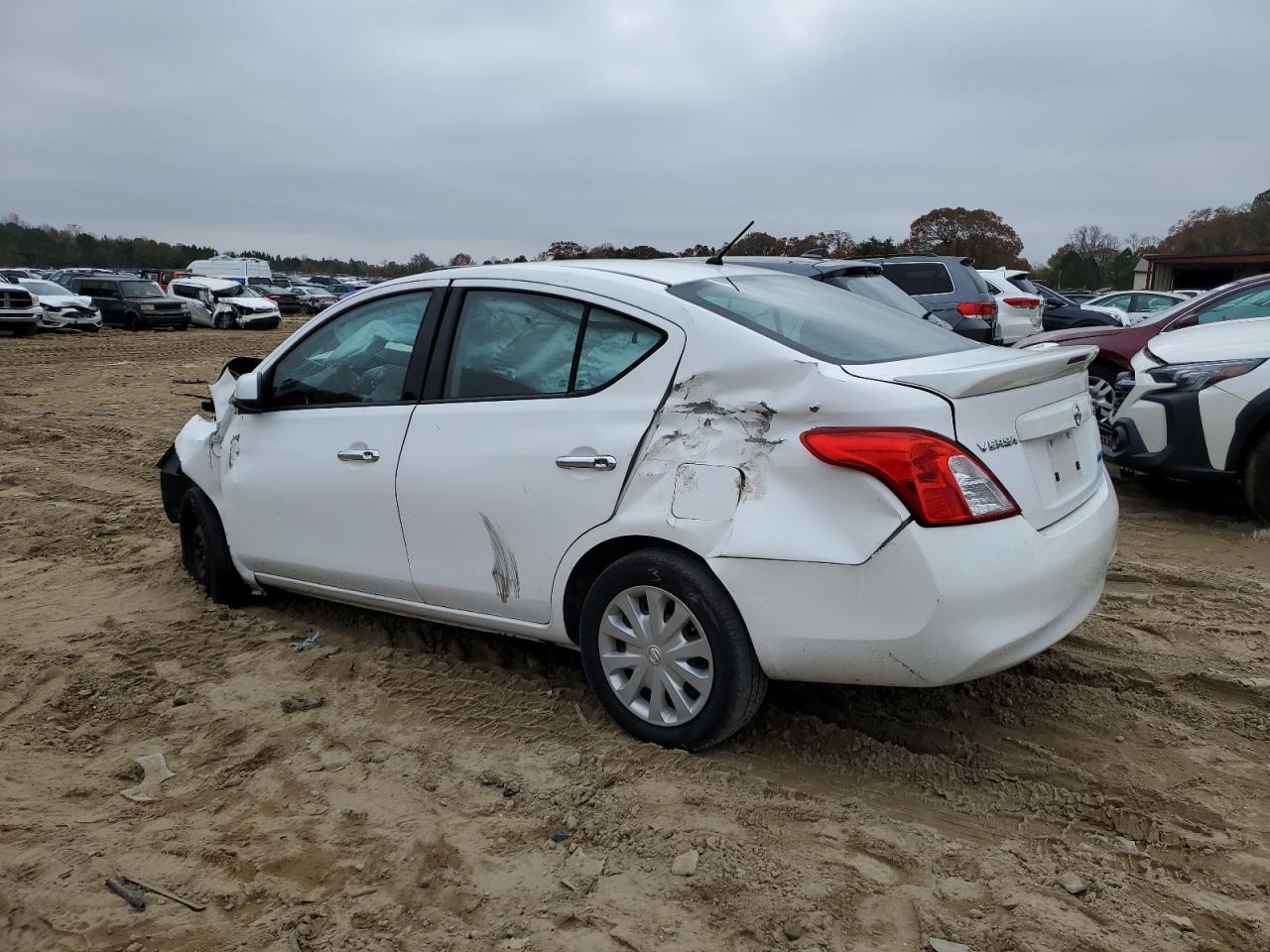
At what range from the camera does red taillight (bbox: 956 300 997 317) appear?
36.6 feet

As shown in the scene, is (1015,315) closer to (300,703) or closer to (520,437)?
(520,437)

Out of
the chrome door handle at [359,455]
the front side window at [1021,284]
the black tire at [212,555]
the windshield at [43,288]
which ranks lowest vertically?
the black tire at [212,555]

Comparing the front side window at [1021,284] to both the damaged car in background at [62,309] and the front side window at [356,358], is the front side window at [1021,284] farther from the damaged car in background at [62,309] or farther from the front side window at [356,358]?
the damaged car in background at [62,309]

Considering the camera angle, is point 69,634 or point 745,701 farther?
point 69,634

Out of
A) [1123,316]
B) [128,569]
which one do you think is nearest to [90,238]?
[1123,316]

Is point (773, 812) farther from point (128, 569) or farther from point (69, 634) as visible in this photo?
point (128, 569)

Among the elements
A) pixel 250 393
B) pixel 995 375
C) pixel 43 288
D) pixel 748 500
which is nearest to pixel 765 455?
pixel 748 500

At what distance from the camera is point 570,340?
3584mm

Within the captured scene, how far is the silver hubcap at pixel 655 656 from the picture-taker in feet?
10.5

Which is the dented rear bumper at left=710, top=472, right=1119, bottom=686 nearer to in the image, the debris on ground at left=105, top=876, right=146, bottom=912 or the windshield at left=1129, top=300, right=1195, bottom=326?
the debris on ground at left=105, top=876, right=146, bottom=912

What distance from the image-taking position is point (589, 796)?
3146 millimetres

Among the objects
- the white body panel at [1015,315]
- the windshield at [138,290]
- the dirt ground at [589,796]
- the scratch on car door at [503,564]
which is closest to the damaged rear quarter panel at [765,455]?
the scratch on car door at [503,564]

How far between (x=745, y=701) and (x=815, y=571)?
0.50 m

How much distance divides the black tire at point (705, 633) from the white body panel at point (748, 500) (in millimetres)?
71
